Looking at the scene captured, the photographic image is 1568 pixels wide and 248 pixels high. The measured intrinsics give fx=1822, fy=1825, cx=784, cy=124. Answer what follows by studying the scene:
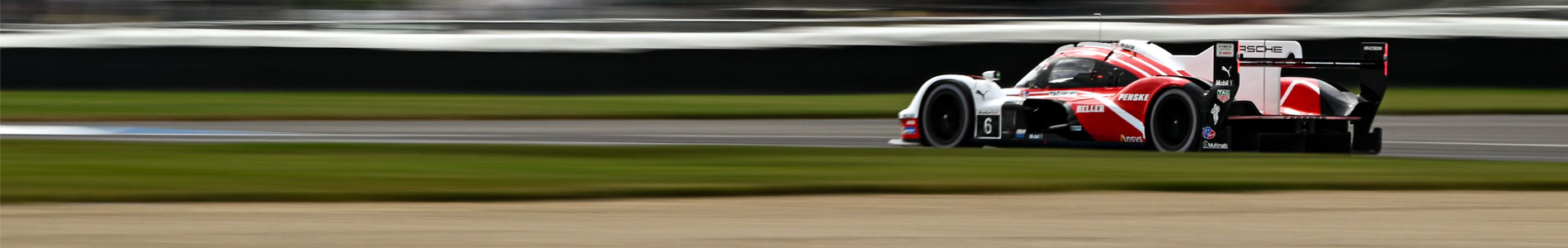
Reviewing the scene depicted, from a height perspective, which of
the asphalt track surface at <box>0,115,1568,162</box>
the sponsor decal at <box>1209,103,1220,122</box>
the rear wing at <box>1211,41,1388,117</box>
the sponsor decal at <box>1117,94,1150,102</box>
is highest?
the rear wing at <box>1211,41,1388,117</box>

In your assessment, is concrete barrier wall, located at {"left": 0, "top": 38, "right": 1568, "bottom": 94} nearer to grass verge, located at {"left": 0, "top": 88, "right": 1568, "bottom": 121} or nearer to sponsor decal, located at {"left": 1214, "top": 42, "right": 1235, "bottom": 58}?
grass verge, located at {"left": 0, "top": 88, "right": 1568, "bottom": 121}

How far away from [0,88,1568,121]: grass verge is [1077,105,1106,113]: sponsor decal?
7.97 metres

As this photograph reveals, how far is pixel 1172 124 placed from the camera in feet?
37.0

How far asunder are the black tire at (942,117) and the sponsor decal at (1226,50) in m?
1.92

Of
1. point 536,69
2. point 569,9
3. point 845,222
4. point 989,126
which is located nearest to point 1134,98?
point 989,126

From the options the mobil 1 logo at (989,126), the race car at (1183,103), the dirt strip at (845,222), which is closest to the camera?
the dirt strip at (845,222)

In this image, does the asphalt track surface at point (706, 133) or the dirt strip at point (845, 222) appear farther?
the asphalt track surface at point (706, 133)

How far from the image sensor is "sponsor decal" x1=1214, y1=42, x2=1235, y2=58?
1125cm

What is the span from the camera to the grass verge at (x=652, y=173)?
8117mm

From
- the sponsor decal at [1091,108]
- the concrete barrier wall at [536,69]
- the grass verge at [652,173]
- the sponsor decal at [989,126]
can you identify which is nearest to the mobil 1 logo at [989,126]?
the sponsor decal at [989,126]

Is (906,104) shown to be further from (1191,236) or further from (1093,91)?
(1191,236)

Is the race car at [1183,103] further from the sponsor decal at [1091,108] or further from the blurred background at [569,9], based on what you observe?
the blurred background at [569,9]

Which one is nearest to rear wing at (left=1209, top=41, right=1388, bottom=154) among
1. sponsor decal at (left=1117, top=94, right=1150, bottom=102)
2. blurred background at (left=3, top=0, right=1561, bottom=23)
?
sponsor decal at (left=1117, top=94, right=1150, bottom=102)

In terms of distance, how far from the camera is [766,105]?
Answer: 71.4 ft
